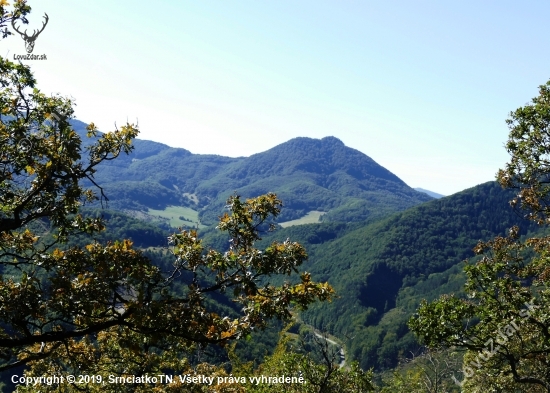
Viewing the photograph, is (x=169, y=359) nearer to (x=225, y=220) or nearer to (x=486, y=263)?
(x=225, y=220)

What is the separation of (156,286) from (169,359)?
12.0 meters

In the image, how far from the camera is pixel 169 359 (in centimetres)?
1942

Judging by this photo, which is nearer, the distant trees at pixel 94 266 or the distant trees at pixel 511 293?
the distant trees at pixel 94 266

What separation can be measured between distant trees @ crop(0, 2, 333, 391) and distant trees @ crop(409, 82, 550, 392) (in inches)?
288

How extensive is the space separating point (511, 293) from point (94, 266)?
13599 millimetres

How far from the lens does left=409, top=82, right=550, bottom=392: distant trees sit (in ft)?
46.3

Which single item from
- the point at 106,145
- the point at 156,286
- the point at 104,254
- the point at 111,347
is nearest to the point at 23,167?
the point at 106,145

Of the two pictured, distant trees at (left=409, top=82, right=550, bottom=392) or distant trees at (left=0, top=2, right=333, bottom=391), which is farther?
distant trees at (left=409, top=82, right=550, bottom=392)

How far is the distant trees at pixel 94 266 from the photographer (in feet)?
27.9

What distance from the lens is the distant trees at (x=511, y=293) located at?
555 inches

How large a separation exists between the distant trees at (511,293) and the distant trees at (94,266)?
7.33 meters

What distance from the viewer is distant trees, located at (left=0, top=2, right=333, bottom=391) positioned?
8.51 meters

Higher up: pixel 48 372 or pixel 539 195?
pixel 539 195

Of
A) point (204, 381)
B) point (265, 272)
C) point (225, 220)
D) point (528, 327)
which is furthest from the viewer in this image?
point (204, 381)
